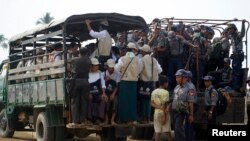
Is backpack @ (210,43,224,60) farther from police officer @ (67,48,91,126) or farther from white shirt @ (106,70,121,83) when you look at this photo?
police officer @ (67,48,91,126)

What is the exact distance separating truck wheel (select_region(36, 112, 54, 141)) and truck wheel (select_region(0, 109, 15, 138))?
2318mm

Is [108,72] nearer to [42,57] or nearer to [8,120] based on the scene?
[42,57]

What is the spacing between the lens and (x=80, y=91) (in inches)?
351

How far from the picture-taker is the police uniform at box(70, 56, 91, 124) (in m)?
8.90

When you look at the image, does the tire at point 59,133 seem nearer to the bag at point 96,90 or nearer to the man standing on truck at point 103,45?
the bag at point 96,90

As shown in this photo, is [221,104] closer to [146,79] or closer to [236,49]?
[236,49]

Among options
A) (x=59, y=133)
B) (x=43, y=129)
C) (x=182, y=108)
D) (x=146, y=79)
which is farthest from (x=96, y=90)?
(x=43, y=129)

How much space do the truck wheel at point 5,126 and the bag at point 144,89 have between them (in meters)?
4.60

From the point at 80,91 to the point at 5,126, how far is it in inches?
190

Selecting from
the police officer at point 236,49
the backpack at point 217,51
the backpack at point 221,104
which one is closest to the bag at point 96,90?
the backpack at point 221,104

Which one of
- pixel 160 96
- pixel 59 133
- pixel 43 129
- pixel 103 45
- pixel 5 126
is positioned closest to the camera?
pixel 160 96

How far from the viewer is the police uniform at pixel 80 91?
890cm

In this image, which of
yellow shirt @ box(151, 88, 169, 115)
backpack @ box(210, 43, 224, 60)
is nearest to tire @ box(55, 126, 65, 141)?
yellow shirt @ box(151, 88, 169, 115)

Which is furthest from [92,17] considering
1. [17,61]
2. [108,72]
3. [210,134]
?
[210,134]
